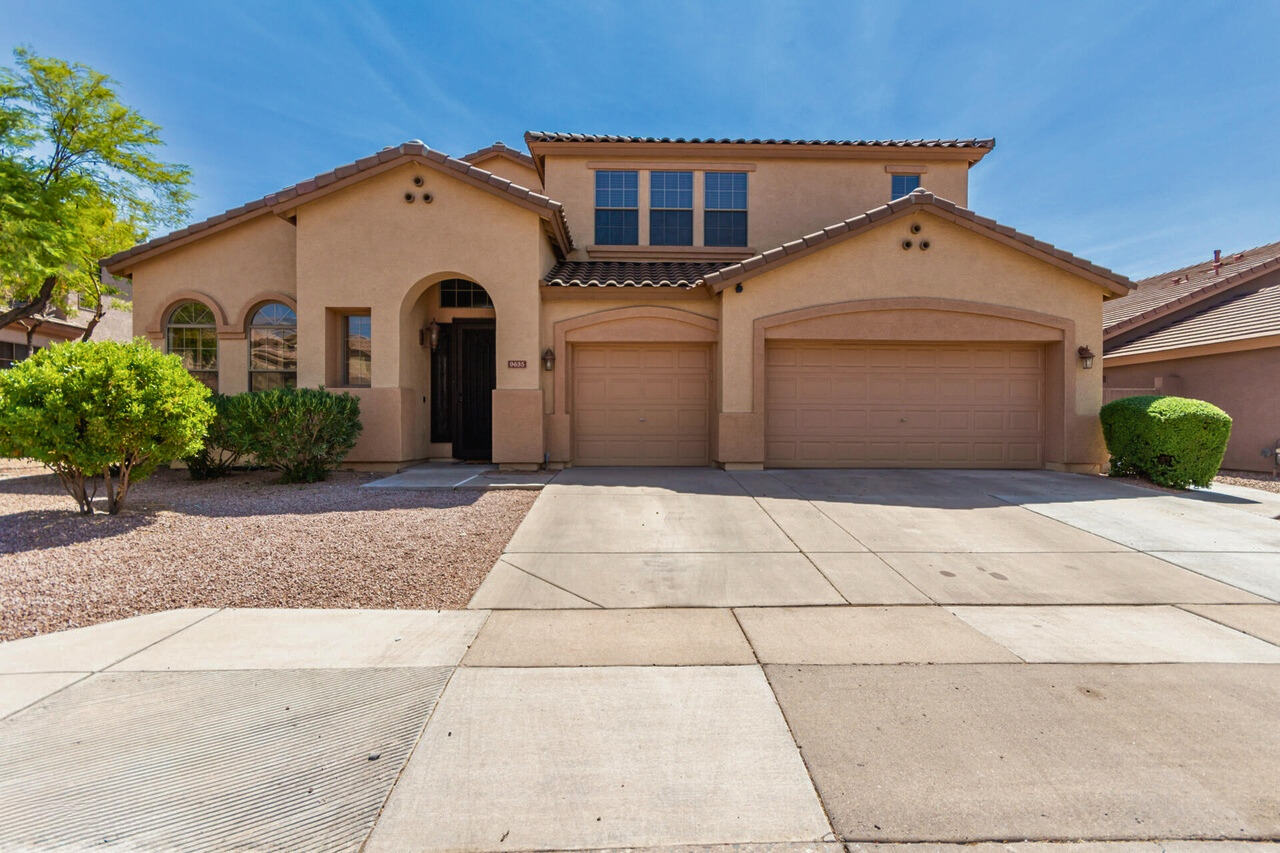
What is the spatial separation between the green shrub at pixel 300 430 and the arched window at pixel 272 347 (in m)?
2.05

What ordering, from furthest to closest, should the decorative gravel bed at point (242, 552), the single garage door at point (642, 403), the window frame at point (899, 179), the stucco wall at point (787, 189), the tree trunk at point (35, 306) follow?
the tree trunk at point (35, 306) → the window frame at point (899, 179) → the stucco wall at point (787, 189) → the single garage door at point (642, 403) → the decorative gravel bed at point (242, 552)

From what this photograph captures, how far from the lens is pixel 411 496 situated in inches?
344

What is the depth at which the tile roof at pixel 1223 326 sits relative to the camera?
1311 centimetres

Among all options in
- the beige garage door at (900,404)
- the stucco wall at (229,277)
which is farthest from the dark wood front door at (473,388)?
the beige garage door at (900,404)

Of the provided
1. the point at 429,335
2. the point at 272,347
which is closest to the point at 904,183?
the point at 429,335

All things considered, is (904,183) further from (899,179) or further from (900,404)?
(900,404)

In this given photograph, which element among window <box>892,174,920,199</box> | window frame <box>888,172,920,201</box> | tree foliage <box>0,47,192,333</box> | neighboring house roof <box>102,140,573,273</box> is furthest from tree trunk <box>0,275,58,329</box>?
window <box>892,174,920,199</box>

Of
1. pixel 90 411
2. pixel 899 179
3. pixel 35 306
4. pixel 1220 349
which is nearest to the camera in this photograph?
pixel 90 411

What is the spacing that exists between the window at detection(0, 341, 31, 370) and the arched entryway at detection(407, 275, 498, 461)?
51.6 ft

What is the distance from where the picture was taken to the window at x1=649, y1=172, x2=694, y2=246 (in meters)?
14.3

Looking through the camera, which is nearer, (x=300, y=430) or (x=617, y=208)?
(x=300, y=430)

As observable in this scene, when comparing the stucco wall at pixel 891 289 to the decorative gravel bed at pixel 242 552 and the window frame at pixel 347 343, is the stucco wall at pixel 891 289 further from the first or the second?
the window frame at pixel 347 343

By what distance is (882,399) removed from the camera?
38.7 ft

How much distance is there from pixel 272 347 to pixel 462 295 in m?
3.89
